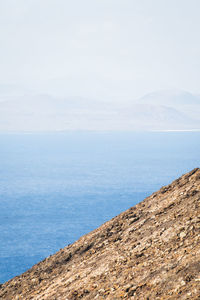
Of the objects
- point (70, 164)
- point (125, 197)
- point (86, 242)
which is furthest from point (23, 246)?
point (70, 164)

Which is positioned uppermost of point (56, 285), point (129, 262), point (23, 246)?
point (129, 262)

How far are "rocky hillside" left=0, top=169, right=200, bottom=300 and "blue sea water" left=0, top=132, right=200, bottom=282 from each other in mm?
33615

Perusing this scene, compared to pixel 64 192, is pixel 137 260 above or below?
above

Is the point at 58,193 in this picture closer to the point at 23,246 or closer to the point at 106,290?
the point at 23,246

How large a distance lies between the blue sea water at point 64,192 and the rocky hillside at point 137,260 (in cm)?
3361

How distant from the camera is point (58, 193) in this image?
3974 inches

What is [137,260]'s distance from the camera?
1242 cm

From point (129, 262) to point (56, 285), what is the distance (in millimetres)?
2694

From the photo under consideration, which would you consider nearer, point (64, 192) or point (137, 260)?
point (137, 260)

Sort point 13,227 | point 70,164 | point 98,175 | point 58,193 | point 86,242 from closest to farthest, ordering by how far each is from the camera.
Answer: point 86,242 < point 13,227 < point 58,193 < point 98,175 < point 70,164

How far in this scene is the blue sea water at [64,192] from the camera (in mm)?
62156

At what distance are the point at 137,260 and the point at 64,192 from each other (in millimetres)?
89772

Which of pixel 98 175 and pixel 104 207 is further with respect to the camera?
pixel 98 175

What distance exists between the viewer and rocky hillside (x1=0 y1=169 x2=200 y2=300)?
10602mm
